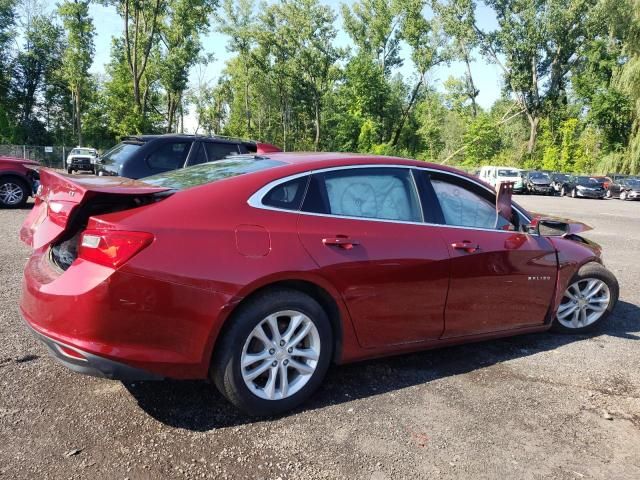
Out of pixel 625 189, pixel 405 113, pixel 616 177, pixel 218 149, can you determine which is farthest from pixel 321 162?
pixel 405 113

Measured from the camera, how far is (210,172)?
3535 millimetres

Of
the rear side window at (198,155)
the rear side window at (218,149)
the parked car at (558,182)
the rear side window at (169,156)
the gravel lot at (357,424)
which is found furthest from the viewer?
the parked car at (558,182)

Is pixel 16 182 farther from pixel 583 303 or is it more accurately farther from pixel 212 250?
pixel 583 303

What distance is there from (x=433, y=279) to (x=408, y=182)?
0.72 m

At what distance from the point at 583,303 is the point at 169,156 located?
7.03 m

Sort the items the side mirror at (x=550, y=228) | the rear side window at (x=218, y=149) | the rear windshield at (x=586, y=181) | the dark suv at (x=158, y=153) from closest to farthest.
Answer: the side mirror at (x=550, y=228)
the dark suv at (x=158, y=153)
the rear side window at (x=218, y=149)
the rear windshield at (x=586, y=181)

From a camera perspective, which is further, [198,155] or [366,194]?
[198,155]

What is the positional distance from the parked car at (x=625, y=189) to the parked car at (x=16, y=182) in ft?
107

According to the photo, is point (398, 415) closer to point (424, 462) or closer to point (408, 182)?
point (424, 462)

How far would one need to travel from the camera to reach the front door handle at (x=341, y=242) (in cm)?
316

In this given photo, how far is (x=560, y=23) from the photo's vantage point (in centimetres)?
4541

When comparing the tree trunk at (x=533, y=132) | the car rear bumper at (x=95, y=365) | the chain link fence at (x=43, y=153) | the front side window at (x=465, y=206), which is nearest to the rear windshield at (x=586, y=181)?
the tree trunk at (x=533, y=132)

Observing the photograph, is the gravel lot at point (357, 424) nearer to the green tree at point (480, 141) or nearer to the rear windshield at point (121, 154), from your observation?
the rear windshield at point (121, 154)

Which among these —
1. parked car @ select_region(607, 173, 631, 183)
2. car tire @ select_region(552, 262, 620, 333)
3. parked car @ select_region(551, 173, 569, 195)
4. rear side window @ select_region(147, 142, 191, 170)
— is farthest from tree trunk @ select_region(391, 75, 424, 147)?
car tire @ select_region(552, 262, 620, 333)
